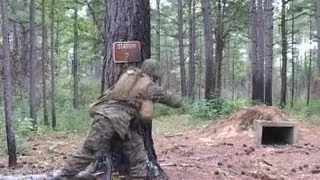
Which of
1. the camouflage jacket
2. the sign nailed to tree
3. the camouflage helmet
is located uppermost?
the sign nailed to tree

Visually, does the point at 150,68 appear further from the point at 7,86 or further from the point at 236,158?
the point at 236,158

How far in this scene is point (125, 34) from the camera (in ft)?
16.7

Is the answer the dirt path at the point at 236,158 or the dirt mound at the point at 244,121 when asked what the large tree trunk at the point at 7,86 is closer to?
the dirt path at the point at 236,158

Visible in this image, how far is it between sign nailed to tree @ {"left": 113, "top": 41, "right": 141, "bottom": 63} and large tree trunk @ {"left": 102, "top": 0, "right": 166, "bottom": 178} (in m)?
0.06

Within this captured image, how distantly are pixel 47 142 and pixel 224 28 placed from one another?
45.2 feet

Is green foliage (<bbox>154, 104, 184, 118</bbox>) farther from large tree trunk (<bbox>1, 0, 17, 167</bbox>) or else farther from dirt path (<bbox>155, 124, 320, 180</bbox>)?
large tree trunk (<bbox>1, 0, 17, 167</bbox>)

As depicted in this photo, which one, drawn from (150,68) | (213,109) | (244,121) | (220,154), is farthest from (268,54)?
(150,68)

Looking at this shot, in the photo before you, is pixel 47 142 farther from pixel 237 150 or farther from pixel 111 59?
pixel 111 59

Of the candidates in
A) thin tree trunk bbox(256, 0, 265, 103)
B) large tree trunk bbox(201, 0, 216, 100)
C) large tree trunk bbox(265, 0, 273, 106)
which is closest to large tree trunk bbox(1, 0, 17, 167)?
large tree trunk bbox(201, 0, 216, 100)

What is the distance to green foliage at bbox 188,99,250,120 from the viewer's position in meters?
14.9

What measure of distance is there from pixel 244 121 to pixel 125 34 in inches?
227

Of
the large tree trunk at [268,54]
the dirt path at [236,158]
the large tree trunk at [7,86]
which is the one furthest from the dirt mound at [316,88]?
the large tree trunk at [7,86]

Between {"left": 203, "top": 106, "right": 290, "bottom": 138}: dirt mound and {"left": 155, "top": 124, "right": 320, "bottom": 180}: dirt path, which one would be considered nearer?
{"left": 155, "top": 124, "right": 320, "bottom": 180}: dirt path

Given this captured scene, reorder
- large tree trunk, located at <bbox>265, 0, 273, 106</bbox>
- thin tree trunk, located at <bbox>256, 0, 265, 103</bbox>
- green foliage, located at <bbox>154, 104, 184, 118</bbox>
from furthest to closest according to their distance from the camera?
green foliage, located at <bbox>154, 104, 184, 118</bbox>, large tree trunk, located at <bbox>265, 0, 273, 106</bbox>, thin tree trunk, located at <bbox>256, 0, 265, 103</bbox>
